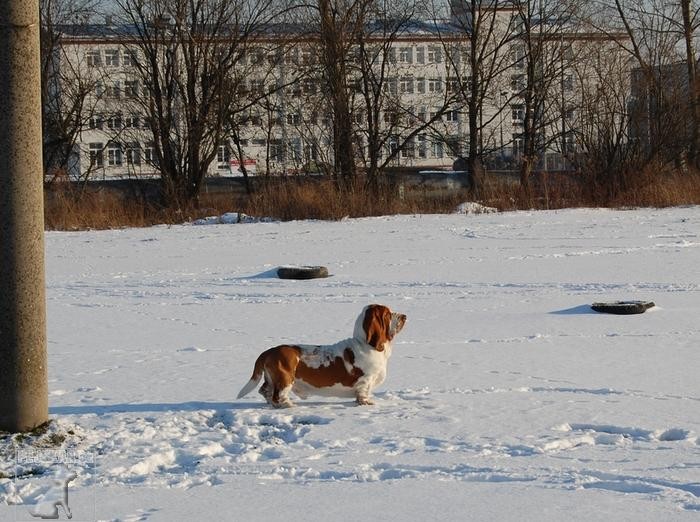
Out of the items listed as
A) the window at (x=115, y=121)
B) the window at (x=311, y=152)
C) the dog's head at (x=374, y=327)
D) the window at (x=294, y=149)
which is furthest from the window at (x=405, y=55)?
the dog's head at (x=374, y=327)

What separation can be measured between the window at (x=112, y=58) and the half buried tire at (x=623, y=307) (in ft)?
101

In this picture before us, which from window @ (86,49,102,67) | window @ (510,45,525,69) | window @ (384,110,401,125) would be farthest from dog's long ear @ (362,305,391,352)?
window @ (86,49,102,67)

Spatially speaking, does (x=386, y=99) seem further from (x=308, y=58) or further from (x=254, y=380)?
(x=254, y=380)

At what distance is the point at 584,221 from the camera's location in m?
23.2

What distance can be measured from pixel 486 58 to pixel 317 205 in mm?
12861

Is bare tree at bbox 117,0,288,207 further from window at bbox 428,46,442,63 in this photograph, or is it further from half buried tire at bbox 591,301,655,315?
half buried tire at bbox 591,301,655,315

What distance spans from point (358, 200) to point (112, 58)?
15.9m

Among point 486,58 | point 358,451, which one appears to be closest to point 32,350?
point 358,451

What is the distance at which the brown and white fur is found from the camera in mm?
6707

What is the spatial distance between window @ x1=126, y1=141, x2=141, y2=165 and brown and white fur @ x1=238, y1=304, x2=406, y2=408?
96.2ft

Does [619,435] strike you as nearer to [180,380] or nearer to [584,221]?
[180,380]

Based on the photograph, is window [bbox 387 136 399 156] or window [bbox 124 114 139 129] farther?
window [bbox 387 136 399 156]

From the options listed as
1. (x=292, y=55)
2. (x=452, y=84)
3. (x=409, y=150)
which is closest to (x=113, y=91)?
(x=292, y=55)

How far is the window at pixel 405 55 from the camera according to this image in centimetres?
4147
